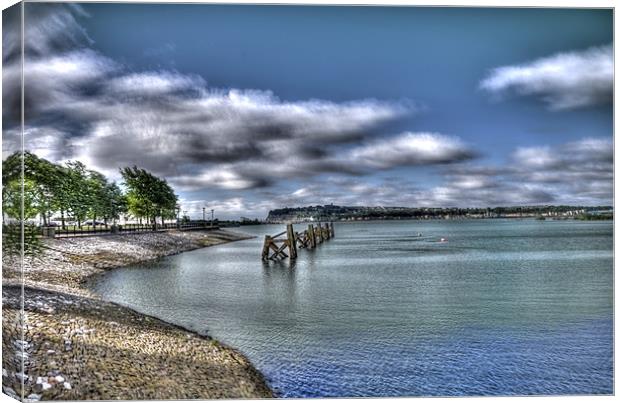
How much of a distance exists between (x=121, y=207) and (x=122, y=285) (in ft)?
106

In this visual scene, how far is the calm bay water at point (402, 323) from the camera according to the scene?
8.89 m

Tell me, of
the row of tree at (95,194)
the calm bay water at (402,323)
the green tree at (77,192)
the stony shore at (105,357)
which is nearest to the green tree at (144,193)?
the row of tree at (95,194)

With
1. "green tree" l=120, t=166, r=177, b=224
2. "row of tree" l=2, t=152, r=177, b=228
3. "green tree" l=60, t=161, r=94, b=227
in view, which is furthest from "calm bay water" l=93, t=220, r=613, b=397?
"green tree" l=120, t=166, r=177, b=224

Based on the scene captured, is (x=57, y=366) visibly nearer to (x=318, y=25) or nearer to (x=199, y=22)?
(x=199, y=22)

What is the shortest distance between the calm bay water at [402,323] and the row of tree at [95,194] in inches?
170

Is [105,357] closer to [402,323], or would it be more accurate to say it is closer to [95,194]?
[402,323]

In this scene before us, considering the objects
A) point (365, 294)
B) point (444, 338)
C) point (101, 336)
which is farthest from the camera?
point (365, 294)

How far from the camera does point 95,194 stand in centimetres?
4288

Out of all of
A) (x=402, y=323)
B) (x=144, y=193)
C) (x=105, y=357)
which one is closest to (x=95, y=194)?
(x=144, y=193)

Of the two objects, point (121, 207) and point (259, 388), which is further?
point (121, 207)

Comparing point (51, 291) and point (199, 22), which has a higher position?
point (199, 22)

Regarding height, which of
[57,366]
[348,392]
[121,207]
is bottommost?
[348,392]

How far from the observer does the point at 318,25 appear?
33.1 feet

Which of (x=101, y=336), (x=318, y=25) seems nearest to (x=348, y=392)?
(x=101, y=336)
